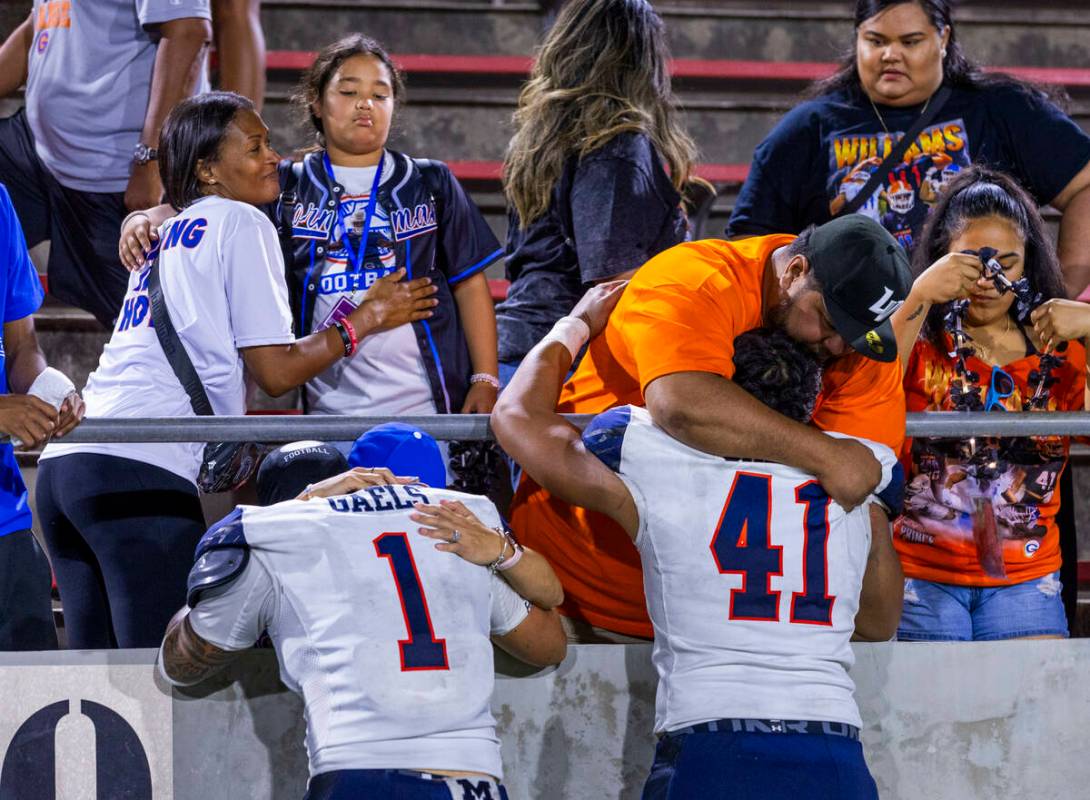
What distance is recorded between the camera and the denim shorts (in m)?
2.91

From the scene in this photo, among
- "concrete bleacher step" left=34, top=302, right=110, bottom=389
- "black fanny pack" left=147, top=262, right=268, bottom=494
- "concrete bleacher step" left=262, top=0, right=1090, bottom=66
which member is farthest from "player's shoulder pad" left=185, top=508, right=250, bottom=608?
"concrete bleacher step" left=262, top=0, right=1090, bottom=66

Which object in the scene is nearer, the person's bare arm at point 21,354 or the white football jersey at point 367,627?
the white football jersey at point 367,627

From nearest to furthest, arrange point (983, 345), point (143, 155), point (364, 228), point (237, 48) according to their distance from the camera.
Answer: point (983, 345), point (364, 228), point (143, 155), point (237, 48)

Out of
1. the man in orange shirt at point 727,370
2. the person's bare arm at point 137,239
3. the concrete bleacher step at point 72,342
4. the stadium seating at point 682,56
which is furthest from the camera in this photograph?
the stadium seating at point 682,56

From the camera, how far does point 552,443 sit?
2.53 meters

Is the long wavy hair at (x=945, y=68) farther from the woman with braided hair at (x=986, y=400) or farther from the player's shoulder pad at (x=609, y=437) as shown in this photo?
the player's shoulder pad at (x=609, y=437)

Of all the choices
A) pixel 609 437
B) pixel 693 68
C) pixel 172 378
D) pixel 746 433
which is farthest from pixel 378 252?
pixel 693 68

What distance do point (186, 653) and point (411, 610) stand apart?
0.43 metres

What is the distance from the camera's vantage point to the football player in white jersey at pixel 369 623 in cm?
216

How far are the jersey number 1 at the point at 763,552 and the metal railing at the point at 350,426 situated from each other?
1.32 feet

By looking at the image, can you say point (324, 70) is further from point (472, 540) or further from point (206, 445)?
point (472, 540)

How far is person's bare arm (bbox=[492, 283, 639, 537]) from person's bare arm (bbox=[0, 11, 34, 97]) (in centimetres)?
225

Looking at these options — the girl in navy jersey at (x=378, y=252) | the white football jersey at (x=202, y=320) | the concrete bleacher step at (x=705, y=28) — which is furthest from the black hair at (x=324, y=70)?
the concrete bleacher step at (x=705, y=28)

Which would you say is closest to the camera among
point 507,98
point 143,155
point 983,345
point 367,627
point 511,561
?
point 367,627
